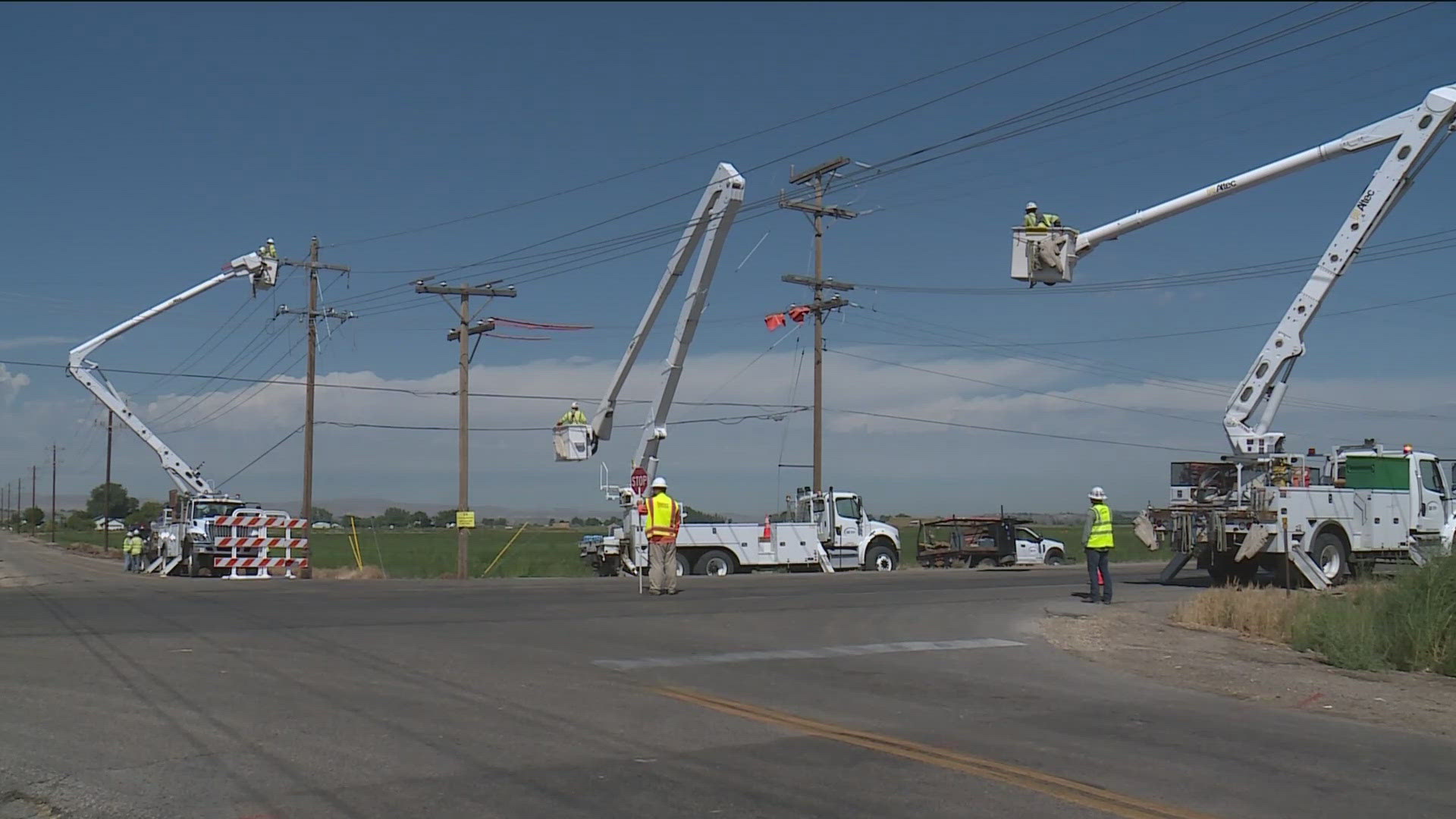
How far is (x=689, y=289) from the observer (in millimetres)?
27875

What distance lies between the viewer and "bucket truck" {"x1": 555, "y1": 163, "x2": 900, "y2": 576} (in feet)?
89.7

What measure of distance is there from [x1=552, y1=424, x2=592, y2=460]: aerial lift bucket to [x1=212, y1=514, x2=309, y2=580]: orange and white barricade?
7.74 meters

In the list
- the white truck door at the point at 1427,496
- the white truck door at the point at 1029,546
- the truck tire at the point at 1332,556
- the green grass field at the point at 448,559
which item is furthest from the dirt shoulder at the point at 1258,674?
the white truck door at the point at 1029,546

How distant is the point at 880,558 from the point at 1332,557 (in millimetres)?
14830

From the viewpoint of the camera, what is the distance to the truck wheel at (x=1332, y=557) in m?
23.0

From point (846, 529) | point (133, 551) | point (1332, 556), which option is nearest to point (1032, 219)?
point (1332, 556)

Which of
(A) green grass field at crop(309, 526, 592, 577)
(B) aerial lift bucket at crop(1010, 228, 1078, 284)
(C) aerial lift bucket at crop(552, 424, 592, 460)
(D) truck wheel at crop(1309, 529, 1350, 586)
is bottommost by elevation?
(A) green grass field at crop(309, 526, 592, 577)

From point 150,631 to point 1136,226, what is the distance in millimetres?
17853

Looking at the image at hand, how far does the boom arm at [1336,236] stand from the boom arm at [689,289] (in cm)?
754

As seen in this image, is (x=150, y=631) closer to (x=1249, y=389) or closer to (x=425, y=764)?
(x=425, y=764)

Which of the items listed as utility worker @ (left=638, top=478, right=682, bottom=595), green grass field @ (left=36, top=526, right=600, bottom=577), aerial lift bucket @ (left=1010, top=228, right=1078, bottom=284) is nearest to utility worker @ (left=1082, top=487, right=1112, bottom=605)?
aerial lift bucket @ (left=1010, top=228, right=1078, bottom=284)

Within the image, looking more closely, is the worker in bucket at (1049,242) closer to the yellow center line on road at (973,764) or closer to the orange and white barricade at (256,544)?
the yellow center line on road at (973,764)

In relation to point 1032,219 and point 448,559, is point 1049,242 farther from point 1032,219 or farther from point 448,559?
point 448,559

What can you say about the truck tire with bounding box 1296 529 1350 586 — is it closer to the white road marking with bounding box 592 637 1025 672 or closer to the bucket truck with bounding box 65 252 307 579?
the white road marking with bounding box 592 637 1025 672
